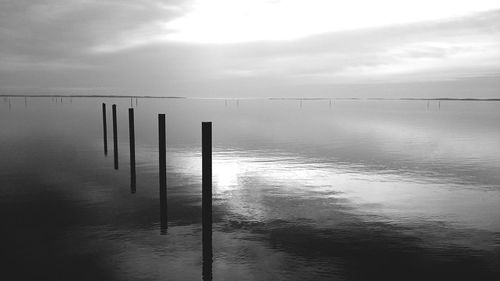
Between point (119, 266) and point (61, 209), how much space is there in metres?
7.12

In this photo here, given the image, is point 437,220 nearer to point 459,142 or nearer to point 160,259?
point 160,259

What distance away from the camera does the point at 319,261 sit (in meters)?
12.1

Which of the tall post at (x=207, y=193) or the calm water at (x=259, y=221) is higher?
the tall post at (x=207, y=193)

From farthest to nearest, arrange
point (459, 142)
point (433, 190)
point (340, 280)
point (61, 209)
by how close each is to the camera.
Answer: point (459, 142), point (433, 190), point (61, 209), point (340, 280)

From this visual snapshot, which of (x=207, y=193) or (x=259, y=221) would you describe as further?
(x=259, y=221)

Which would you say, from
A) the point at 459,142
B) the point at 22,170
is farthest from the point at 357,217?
the point at 459,142

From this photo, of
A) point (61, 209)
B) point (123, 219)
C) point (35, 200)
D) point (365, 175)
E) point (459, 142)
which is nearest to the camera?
point (123, 219)

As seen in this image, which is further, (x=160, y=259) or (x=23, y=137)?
(x=23, y=137)

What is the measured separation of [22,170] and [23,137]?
2421 cm

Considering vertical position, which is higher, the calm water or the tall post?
the tall post

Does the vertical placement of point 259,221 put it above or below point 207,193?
below

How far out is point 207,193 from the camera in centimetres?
1198

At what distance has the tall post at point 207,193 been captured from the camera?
37.8 feet

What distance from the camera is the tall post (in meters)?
11.5
